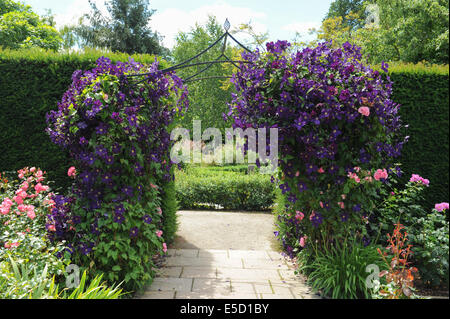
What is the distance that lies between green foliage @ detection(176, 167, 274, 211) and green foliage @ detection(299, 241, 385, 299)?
342 cm

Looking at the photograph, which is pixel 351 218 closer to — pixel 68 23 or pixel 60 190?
pixel 60 190

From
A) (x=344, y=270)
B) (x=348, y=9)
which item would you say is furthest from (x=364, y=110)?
(x=348, y=9)

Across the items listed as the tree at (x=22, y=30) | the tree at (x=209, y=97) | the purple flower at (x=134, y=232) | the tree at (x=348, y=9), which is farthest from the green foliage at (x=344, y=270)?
the tree at (x=348, y=9)

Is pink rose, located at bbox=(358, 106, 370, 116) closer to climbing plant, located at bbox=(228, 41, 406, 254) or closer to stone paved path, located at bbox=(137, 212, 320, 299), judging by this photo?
climbing plant, located at bbox=(228, 41, 406, 254)

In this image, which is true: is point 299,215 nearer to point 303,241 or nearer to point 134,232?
point 303,241

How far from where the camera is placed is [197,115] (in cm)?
1582

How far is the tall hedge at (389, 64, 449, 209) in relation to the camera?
388 cm

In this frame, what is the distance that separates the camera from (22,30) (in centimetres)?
1051

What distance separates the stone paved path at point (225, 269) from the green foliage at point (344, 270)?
6.6 inches

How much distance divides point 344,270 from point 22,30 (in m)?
11.9

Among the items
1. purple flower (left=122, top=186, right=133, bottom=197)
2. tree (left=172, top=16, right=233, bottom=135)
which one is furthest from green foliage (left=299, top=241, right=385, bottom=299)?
tree (left=172, top=16, right=233, bottom=135)

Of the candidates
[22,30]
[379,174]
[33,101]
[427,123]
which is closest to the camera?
[379,174]

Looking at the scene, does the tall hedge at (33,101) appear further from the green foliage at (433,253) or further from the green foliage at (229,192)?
the green foliage at (433,253)

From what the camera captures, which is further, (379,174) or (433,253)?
(433,253)
